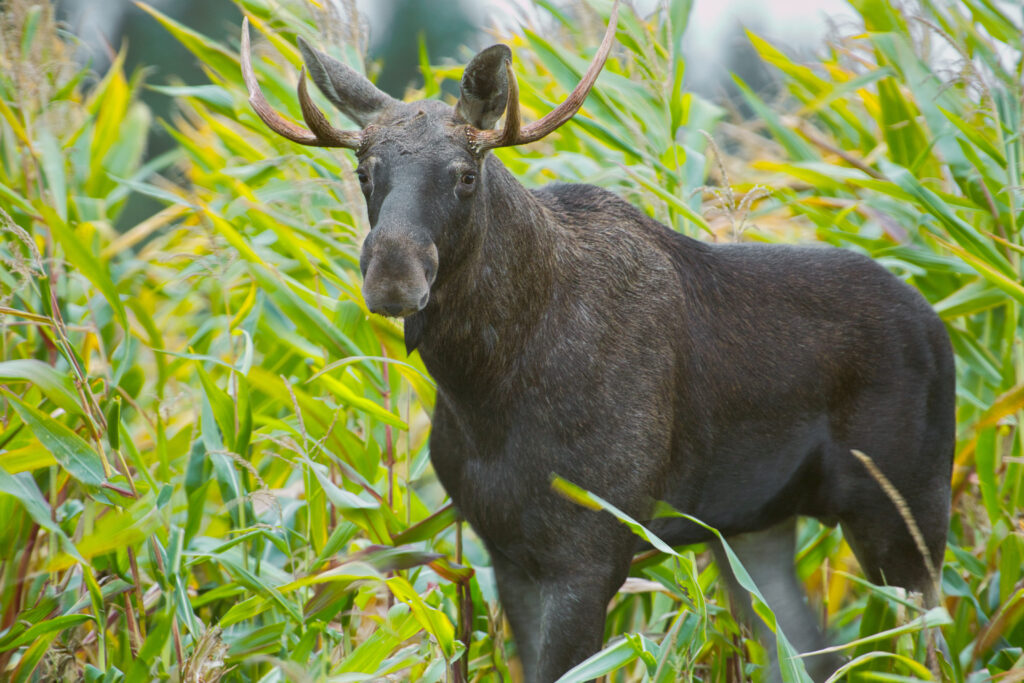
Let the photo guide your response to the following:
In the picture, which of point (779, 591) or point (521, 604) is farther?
point (779, 591)

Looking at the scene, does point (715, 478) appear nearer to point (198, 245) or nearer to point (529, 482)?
point (529, 482)

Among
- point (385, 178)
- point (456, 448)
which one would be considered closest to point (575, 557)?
point (456, 448)

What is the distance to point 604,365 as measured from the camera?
221 cm

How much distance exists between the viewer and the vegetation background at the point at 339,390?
2.21 metres

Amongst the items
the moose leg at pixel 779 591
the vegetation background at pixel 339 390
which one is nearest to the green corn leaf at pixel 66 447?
the vegetation background at pixel 339 390

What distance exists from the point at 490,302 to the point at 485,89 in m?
0.45

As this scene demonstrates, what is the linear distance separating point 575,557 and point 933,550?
38.3 inches

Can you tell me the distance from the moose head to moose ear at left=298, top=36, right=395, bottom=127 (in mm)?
13

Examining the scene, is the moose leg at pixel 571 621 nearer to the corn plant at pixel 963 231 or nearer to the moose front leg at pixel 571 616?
the moose front leg at pixel 571 616

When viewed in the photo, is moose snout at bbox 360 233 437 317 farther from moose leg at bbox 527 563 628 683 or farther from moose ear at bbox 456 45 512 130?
moose leg at bbox 527 563 628 683

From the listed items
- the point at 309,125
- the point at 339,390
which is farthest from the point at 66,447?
the point at 309,125

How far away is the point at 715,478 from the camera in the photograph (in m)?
2.39

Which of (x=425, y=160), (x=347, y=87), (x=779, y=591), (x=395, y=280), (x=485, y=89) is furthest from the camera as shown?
(x=779, y=591)

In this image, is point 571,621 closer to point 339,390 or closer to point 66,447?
point 339,390
